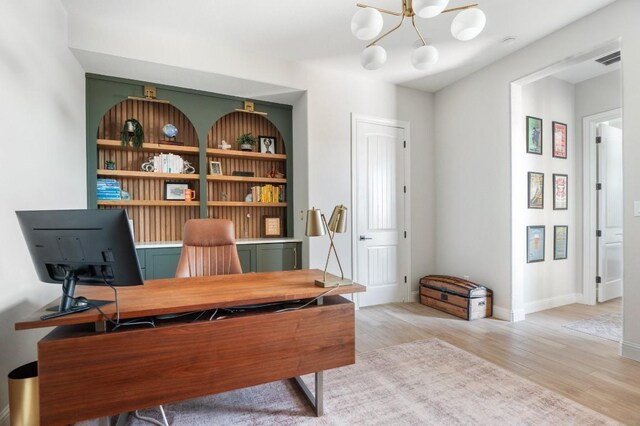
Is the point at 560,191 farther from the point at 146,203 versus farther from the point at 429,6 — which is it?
the point at 146,203

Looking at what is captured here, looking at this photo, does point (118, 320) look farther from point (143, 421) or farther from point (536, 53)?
point (536, 53)

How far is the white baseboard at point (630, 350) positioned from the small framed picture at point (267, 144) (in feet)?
13.1

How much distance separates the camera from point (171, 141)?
365 cm

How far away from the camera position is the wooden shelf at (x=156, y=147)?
3270mm

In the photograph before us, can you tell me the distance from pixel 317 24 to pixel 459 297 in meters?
3.28

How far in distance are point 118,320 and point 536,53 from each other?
164 inches

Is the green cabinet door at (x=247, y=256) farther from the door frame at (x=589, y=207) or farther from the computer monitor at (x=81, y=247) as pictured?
the door frame at (x=589, y=207)

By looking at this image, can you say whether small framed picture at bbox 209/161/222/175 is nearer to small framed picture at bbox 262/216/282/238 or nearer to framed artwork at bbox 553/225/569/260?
small framed picture at bbox 262/216/282/238

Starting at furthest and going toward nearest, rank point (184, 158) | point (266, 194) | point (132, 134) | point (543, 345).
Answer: point (266, 194) < point (184, 158) < point (132, 134) < point (543, 345)

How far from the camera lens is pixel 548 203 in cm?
397

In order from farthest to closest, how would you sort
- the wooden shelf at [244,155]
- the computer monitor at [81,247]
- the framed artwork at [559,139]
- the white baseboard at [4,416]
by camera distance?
the framed artwork at [559,139], the wooden shelf at [244,155], the white baseboard at [4,416], the computer monitor at [81,247]

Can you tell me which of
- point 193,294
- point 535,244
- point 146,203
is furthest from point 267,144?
point 535,244

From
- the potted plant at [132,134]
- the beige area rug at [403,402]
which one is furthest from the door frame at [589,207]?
the potted plant at [132,134]

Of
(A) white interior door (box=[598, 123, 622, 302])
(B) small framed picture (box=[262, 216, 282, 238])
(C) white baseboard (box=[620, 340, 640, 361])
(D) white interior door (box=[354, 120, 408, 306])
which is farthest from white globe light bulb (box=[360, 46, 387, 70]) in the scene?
(A) white interior door (box=[598, 123, 622, 302])
